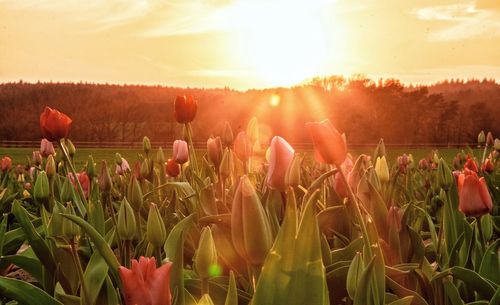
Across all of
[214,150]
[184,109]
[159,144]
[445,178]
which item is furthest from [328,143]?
[159,144]

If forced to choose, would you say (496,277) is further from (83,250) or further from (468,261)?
(83,250)

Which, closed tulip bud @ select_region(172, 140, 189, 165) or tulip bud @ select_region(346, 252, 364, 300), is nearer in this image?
tulip bud @ select_region(346, 252, 364, 300)

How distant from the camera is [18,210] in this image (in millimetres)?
1857

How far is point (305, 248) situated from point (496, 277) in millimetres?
1089

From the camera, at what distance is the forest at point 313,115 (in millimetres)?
38656

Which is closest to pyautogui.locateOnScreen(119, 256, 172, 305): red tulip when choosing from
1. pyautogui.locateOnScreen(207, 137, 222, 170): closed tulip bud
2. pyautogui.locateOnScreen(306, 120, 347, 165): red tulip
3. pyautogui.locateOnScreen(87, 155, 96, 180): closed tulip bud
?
pyautogui.locateOnScreen(306, 120, 347, 165): red tulip

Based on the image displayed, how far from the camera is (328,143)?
1149mm

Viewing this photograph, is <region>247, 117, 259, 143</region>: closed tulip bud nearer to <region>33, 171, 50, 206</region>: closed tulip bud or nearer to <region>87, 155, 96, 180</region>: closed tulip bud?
<region>33, 171, 50, 206</region>: closed tulip bud

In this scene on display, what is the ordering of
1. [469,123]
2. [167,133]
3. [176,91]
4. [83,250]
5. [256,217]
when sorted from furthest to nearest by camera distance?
[176,91] → [167,133] → [469,123] → [83,250] → [256,217]

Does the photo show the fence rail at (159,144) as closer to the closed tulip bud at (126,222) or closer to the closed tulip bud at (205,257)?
the closed tulip bud at (126,222)

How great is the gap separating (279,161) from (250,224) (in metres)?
0.32

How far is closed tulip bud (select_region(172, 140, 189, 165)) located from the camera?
3010 mm

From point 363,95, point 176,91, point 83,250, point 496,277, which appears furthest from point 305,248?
point 176,91

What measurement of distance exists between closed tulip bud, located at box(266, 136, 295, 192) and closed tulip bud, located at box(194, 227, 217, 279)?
26 centimetres
